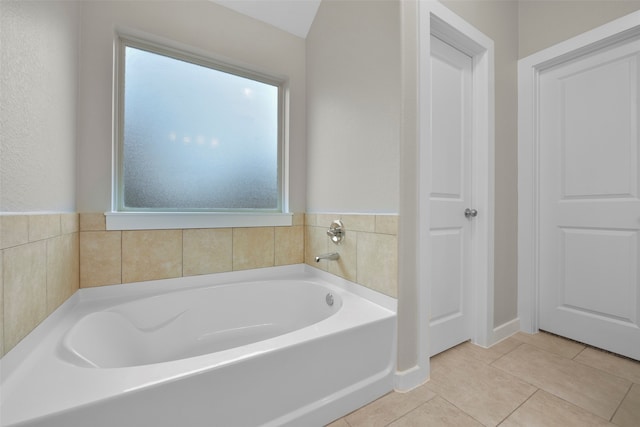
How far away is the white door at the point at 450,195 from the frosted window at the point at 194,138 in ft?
3.73

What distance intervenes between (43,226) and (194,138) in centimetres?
94

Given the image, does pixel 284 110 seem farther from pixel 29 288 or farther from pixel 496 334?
pixel 496 334

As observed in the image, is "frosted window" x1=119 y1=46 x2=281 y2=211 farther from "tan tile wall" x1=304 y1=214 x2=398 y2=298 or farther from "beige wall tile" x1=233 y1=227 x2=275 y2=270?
"tan tile wall" x1=304 y1=214 x2=398 y2=298

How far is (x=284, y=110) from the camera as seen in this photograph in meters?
2.03

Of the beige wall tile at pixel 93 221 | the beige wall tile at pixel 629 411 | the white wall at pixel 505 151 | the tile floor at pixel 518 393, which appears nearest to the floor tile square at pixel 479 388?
the tile floor at pixel 518 393

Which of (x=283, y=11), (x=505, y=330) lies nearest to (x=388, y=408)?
(x=505, y=330)

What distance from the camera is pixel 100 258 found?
1.37m

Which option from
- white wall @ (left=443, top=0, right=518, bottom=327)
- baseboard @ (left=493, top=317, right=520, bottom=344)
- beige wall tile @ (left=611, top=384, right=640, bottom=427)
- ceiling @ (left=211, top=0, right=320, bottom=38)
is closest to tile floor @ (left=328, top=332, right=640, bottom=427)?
beige wall tile @ (left=611, top=384, right=640, bottom=427)

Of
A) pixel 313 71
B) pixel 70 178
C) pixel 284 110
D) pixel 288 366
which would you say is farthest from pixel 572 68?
pixel 70 178

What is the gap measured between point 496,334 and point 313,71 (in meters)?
2.24

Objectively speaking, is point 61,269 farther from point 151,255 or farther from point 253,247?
point 253,247

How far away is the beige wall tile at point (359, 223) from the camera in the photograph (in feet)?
4.56

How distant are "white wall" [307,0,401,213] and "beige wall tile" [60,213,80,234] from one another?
1336 millimetres

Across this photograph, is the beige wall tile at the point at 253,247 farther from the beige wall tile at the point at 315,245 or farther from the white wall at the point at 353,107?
the white wall at the point at 353,107
